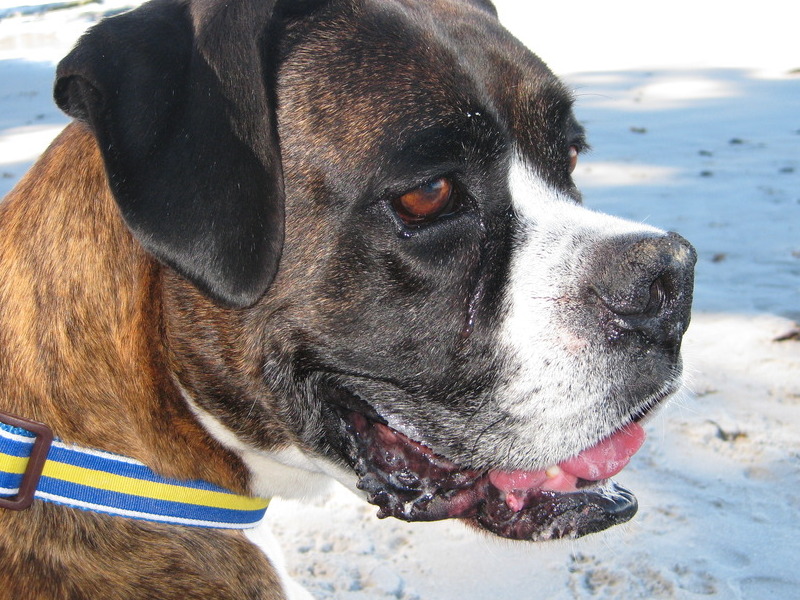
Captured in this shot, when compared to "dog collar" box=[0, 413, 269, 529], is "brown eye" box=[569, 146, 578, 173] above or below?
above

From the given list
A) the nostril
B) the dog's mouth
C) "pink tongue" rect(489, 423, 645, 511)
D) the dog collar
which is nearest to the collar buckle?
the dog collar

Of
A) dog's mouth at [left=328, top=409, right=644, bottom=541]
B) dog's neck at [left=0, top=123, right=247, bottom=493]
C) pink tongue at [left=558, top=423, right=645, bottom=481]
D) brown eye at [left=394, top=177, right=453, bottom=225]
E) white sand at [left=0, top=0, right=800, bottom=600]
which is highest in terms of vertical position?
brown eye at [left=394, top=177, right=453, bottom=225]

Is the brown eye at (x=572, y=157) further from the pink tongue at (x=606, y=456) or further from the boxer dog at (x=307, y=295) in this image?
the pink tongue at (x=606, y=456)

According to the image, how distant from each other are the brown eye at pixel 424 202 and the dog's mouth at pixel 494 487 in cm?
54

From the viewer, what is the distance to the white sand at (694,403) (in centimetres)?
320

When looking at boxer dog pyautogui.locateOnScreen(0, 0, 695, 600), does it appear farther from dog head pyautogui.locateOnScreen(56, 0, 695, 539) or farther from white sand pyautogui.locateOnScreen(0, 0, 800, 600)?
white sand pyautogui.locateOnScreen(0, 0, 800, 600)

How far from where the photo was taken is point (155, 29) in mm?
2160

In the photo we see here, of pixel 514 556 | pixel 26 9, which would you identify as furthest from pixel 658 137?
pixel 26 9

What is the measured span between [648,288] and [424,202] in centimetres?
57

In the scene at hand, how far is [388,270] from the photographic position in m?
→ 2.29

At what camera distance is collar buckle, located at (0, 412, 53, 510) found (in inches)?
78.8

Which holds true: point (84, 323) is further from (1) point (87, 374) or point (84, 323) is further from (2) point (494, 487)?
(2) point (494, 487)

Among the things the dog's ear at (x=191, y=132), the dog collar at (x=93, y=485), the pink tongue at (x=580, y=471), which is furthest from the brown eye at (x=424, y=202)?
the dog collar at (x=93, y=485)

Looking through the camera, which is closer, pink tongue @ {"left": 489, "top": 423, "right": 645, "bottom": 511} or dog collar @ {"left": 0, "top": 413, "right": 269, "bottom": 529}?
dog collar @ {"left": 0, "top": 413, "right": 269, "bottom": 529}
